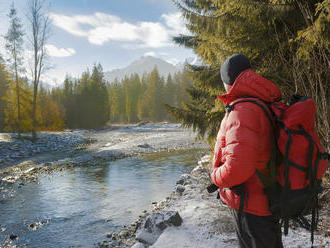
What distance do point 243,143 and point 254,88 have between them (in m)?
0.47

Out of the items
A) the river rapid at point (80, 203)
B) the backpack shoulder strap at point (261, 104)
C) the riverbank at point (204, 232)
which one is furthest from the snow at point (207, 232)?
the backpack shoulder strap at point (261, 104)

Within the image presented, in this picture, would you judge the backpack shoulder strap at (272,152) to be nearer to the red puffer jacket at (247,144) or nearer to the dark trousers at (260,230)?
the red puffer jacket at (247,144)

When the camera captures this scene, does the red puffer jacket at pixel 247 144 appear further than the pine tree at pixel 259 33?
No

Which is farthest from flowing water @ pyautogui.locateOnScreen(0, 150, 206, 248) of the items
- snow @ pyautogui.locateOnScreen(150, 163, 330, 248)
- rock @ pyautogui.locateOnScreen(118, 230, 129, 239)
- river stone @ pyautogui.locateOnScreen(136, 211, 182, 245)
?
snow @ pyautogui.locateOnScreen(150, 163, 330, 248)

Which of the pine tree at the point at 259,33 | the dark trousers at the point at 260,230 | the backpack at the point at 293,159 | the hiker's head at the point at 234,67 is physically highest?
the pine tree at the point at 259,33

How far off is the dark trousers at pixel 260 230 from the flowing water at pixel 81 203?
435cm

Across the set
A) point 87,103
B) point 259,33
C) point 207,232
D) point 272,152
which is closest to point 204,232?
point 207,232

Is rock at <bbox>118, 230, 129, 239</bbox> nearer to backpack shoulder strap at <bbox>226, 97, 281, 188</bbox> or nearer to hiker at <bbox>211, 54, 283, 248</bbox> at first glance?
hiker at <bbox>211, 54, 283, 248</bbox>

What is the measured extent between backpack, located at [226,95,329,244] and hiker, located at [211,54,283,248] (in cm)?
6

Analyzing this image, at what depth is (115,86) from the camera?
71375mm

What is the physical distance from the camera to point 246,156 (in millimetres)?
1812

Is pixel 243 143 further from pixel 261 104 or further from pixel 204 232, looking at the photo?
pixel 204 232

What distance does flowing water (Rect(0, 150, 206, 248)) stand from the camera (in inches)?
229

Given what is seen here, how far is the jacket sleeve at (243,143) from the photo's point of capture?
181 cm
